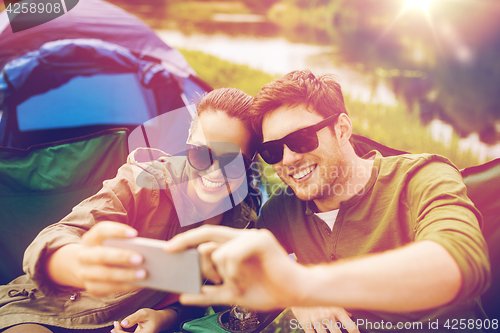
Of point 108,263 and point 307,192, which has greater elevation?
point 108,263

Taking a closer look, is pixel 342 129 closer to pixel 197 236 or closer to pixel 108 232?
pixel 197 236

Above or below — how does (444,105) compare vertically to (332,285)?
below

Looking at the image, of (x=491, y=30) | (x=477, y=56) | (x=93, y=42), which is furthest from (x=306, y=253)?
(x=491, y=30)

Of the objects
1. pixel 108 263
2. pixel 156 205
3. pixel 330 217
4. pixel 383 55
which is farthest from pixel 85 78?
pixel 383 55

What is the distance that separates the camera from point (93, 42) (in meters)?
2.60

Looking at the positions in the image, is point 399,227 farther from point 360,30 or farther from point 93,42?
point 360,30

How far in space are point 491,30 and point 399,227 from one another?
31.1ft

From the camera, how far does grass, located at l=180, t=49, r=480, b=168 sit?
3.09 m

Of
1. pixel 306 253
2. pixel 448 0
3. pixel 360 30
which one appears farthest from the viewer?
pixel 360 30

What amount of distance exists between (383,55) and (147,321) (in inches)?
315

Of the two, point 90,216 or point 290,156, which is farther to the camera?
point 290,156

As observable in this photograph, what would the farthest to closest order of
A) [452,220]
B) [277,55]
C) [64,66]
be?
1. [277,55]
2. [64,66]
3. [452,220]

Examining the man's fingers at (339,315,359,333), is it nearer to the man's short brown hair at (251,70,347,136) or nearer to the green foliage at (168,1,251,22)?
the man's short brown hair at (251,70,347,136)

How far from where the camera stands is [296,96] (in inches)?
54.3
